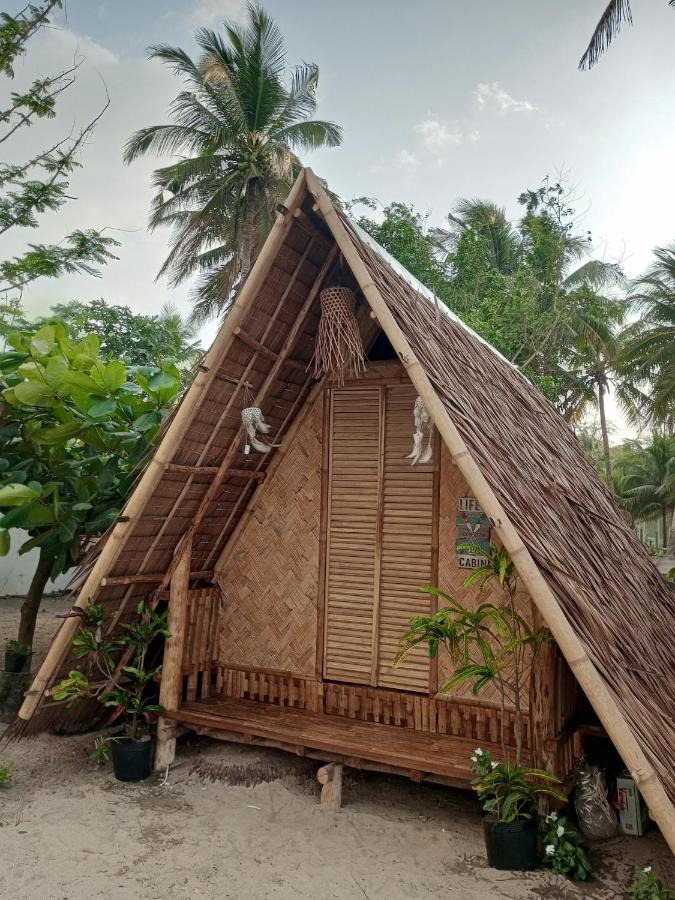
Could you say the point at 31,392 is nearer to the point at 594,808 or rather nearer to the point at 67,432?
the point at 67,432

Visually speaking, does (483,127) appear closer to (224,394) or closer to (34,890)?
(224,394)

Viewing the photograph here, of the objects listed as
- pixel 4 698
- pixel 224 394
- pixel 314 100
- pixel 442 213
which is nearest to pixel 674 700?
pixel 224 394

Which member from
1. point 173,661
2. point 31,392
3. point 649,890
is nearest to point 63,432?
point 31,392

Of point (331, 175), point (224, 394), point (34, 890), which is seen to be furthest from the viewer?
point (331, 175)

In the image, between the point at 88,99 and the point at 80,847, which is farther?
the point at 88,99

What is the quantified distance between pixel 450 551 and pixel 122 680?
2.19 metres

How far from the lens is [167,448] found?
372cm

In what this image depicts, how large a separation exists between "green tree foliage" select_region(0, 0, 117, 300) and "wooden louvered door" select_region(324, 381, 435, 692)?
155 inches

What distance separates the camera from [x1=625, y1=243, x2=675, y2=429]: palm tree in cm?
1493

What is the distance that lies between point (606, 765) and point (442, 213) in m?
17.2

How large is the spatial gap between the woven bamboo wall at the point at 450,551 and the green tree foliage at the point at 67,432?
1878mm

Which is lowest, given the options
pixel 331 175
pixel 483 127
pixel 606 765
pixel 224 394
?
pixel 606 765

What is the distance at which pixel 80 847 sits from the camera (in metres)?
3.22

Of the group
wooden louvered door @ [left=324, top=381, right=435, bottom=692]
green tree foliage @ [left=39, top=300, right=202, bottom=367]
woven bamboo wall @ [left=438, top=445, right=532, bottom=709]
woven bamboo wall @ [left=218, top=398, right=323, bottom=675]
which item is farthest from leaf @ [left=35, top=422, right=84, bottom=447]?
green tree foliage @ [left=39, top=300, right=202, bottom=367]
